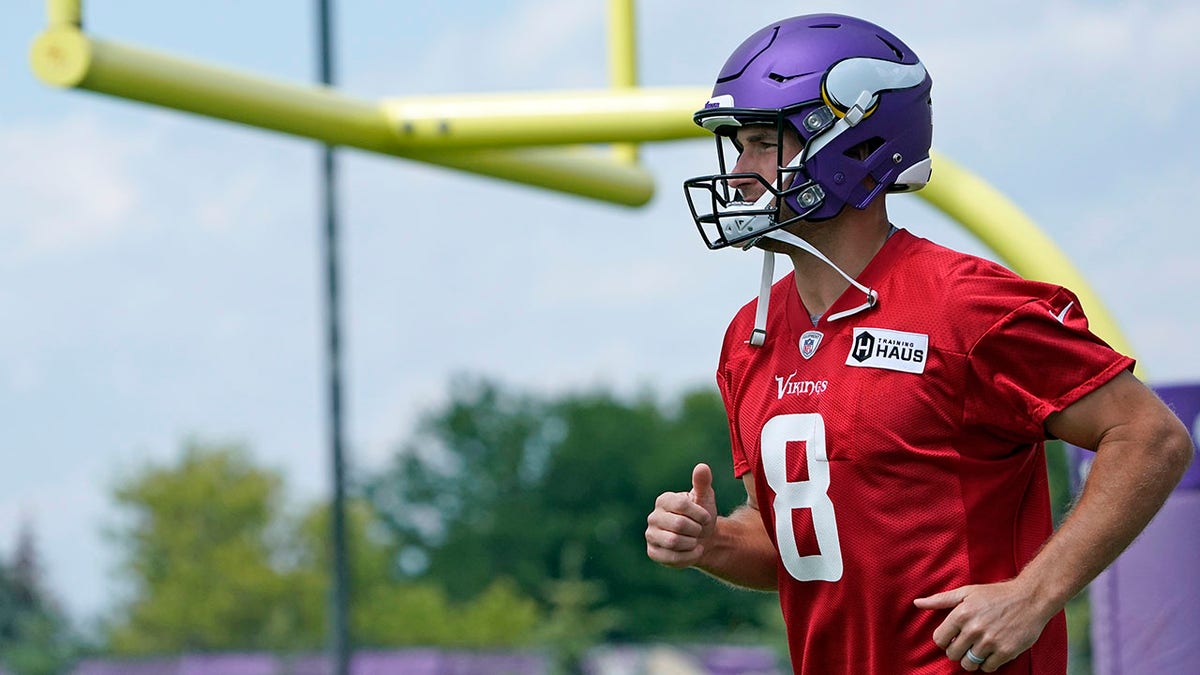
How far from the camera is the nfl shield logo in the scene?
8.50 ft

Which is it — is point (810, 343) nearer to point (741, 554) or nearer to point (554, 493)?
point (741, 554)

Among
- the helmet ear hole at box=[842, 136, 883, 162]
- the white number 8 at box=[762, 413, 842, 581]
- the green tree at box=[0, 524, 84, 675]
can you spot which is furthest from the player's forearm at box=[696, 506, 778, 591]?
the green tree at box=[0, 524, 84, 675]

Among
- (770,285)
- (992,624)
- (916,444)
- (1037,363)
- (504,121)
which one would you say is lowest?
(992,624)

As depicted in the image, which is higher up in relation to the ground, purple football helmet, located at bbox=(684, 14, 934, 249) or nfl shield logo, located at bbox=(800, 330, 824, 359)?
purple football helmet, located at bbox=(684, 14, 934, 249)

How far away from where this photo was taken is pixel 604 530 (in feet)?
169

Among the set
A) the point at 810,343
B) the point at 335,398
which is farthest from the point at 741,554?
Answer: the point at 335,398

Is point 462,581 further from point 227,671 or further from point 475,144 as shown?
point 475,144

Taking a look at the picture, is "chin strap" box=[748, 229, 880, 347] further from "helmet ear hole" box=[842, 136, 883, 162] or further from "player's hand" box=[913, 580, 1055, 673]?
"player's hand" box=[913, 580, 1055, 673]

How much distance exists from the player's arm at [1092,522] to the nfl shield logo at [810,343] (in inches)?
14.6

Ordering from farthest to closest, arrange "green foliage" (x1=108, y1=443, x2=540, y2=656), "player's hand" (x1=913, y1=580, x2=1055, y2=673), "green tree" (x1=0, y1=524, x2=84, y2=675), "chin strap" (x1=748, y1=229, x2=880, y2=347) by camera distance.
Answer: "green foliage" (x1=108, y1=443, x2=540, y2=656), "green tree" (x1=0, y1=524, x2=84, y2=675), "chin strap" (x1=748, y1=229, x2=880, y2=347), "player's hand" (x1=913, y1=580, x2=1055, y2=673)

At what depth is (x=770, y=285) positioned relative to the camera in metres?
2.75

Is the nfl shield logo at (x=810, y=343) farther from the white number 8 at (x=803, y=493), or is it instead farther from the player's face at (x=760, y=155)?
the player's face at (x=760, y=155)

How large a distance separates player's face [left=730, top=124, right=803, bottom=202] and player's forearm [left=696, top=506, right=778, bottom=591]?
20.3 inches

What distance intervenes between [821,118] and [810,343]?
1.07ft
